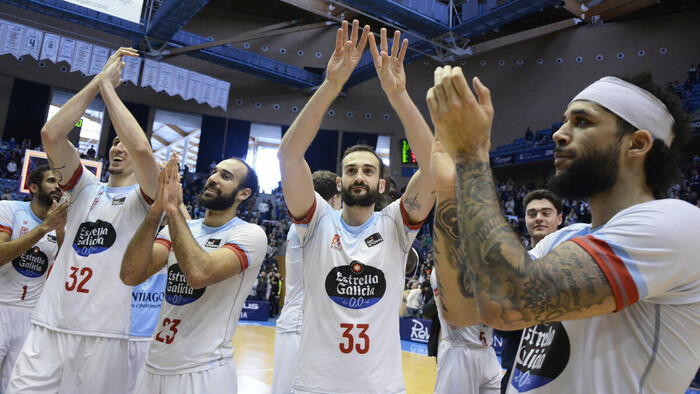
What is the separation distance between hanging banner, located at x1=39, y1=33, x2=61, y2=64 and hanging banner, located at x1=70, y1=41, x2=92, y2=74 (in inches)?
24.9

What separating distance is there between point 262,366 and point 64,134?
19.6 ft

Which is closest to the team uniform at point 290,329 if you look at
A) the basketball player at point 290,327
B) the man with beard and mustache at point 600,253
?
the basketball player at point 290,327

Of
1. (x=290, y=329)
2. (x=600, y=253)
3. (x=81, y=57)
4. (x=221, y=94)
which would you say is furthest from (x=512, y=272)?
(x=221, y=94)

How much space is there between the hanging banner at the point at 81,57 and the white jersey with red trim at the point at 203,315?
1870 centimetres

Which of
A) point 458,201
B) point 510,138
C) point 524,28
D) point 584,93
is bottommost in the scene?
point 458,201

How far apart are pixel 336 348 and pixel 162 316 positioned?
3.87ft

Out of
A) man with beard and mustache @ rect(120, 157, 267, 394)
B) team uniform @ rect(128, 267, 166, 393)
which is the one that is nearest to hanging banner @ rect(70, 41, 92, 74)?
team uniform @ rect(128, 267, 166, 393)

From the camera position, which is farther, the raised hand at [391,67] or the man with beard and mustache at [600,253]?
the raised hand at [391,67]

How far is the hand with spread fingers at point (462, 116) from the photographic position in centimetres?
138

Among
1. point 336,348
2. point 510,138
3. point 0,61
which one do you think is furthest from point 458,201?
point 0,61

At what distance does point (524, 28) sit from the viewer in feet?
80.9

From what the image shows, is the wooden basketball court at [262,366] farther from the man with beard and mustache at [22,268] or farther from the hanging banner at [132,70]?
the hanging banner at [132,70]

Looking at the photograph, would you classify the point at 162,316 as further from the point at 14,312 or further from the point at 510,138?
the point at 510,138

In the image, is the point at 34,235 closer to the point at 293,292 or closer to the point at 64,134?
the point at 64,134
